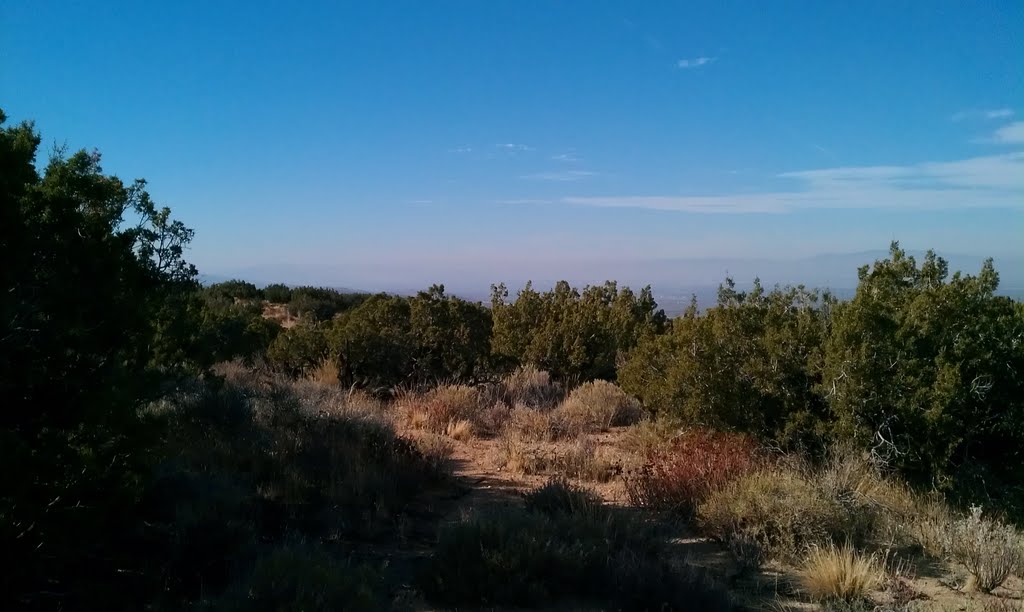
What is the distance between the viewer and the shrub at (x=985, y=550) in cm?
538

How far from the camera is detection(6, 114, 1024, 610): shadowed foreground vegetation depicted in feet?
13.9

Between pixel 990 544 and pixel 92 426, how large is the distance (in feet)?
21.9

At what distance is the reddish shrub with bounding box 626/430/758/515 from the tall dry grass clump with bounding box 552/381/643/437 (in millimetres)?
3204

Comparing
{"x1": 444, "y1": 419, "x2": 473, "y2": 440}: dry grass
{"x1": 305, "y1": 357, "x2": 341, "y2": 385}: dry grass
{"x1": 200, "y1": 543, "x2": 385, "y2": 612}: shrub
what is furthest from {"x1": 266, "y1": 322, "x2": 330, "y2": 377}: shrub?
{"x1": 200, "y1": 543, "x2": 385, "y2": 612}: shrub

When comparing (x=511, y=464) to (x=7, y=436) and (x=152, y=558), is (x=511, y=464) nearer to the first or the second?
(x=152, y=558)

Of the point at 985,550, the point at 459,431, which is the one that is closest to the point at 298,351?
the point at 459,431

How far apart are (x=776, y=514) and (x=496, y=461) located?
13.8 ft

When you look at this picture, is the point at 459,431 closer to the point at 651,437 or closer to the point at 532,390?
the point at 532,390

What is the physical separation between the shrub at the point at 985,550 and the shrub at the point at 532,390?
23.5 feet

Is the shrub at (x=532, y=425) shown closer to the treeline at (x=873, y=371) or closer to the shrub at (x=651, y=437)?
the shrub at (x=651, y=437)

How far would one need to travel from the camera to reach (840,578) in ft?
17.1

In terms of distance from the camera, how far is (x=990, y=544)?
18.1 feet

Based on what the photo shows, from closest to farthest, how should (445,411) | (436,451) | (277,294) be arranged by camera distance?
(436,451) < (445,411) < (277,294)

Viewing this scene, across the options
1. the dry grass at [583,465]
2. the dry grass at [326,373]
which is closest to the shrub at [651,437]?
the dry grass at [583,465]
